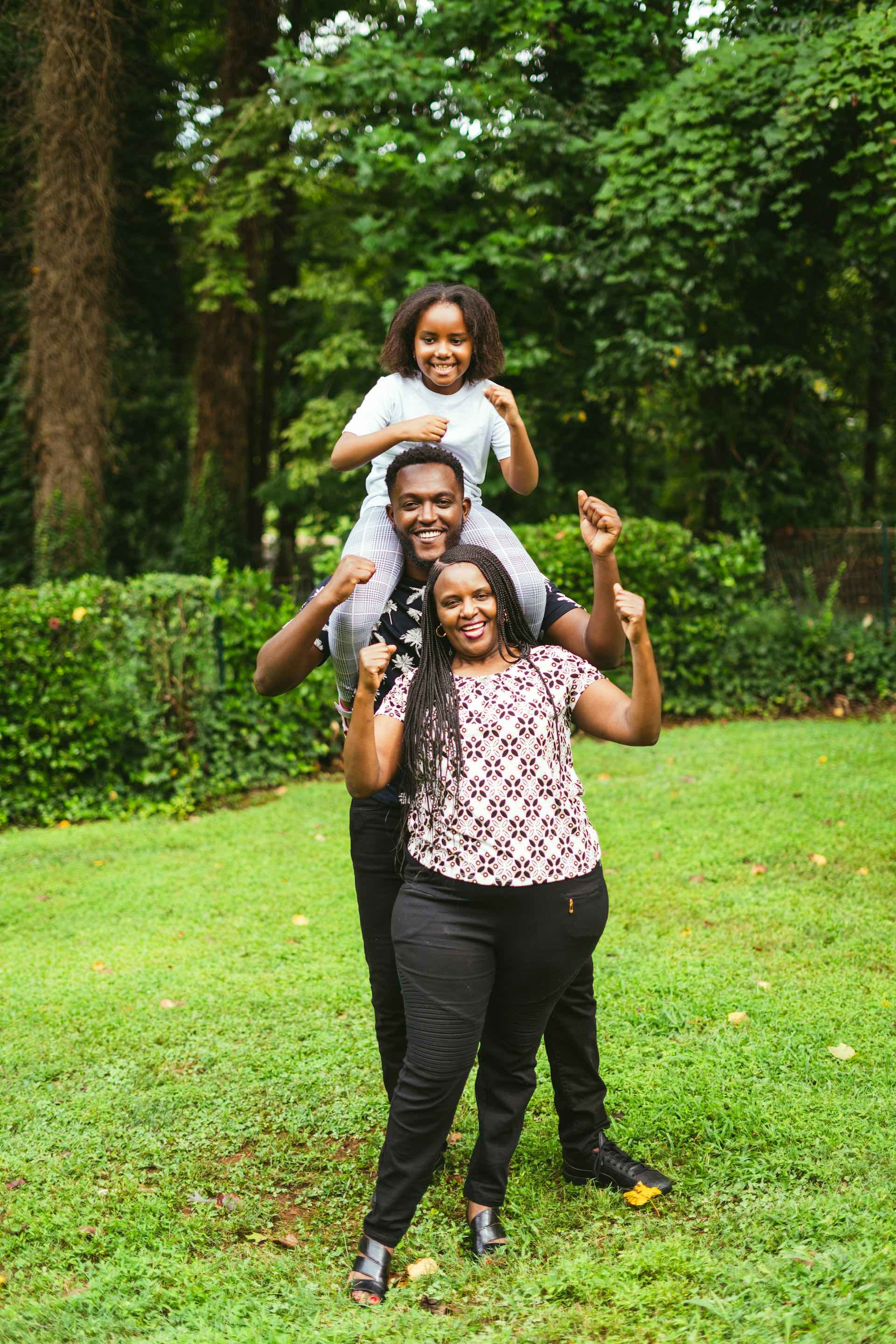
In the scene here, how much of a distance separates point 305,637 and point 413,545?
398mm

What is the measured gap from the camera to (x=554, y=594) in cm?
332

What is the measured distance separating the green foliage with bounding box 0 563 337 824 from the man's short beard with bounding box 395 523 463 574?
553cm

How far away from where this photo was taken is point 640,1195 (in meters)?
3.26

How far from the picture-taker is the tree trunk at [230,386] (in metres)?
14.7

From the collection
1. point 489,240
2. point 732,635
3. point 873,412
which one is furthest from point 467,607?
point 873,412

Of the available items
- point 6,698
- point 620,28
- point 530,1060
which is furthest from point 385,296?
point 530,1060

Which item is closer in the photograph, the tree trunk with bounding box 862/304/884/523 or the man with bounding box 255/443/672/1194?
the man with bounding box 255/443/672/1194

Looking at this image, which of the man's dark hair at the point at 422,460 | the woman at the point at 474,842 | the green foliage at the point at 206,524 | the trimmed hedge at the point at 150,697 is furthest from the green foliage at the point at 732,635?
the woman at the point at 474,842

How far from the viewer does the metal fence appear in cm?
1104

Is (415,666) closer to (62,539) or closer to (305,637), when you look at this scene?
(305,637)

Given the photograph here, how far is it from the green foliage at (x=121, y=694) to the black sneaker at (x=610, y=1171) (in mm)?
5550

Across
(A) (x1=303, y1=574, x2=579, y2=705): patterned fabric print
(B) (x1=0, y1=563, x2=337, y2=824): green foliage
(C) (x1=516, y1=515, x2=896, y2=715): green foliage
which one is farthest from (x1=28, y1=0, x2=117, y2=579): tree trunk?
(A) (x1=303, y1=574, x2=579, y2=705): patterned fabric print

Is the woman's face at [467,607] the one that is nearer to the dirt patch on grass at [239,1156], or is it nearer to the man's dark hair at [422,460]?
the man's dark hair at [422,460]

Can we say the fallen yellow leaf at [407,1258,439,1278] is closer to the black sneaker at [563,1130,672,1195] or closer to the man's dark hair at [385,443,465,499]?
the black sneaker at [563,1130,672,1195]
